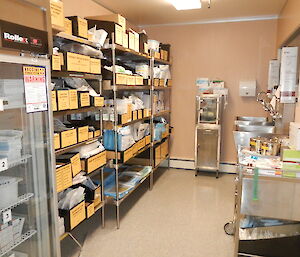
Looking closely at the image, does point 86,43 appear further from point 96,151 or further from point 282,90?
point 282,90

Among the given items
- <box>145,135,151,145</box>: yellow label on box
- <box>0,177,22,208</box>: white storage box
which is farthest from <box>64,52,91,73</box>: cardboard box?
<box>145,135,151,145</box>: yellow label on box

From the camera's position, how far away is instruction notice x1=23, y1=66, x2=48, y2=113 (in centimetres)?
148

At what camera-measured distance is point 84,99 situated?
7.41ft

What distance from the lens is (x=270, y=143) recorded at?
7.80 ft

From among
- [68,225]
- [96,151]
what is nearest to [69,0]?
[96,151]

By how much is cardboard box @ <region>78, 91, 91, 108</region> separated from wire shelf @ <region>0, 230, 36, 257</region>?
3.37ft

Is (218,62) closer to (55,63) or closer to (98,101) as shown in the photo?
(98,101)

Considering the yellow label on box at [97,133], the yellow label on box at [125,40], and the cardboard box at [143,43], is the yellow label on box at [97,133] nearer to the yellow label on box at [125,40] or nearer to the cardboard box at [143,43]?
the yellow label on box at [125,40]

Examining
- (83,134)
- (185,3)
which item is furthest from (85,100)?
(185,3)

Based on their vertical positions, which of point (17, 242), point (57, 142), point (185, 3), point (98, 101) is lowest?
point (17, 242)

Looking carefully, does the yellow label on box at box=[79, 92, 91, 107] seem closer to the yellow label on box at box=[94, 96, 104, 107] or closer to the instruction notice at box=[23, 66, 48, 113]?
the yellow label on box at box=[94, 96, 104, 107]

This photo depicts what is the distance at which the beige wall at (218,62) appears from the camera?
4344 mm

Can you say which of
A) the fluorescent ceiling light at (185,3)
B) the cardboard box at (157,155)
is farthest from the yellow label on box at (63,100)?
→ the cardboard box at (157,155)

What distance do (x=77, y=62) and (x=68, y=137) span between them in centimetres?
61
